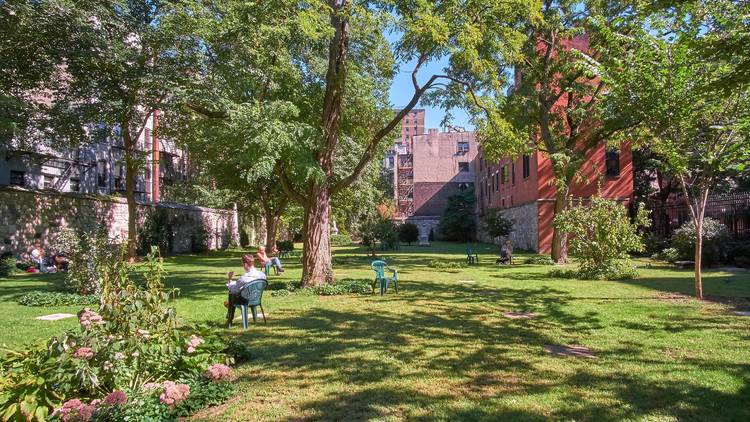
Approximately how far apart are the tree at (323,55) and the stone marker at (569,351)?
600 cm

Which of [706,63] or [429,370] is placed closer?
[429,370]

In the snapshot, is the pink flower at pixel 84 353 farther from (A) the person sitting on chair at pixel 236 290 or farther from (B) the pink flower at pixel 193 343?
(A) the person sitting on chair at pixel 236 290

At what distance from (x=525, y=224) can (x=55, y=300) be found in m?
25.3

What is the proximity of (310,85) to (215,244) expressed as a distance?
27.3 meters

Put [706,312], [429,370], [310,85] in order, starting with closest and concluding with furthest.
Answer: [429,370]
[706,312]
[310,85]

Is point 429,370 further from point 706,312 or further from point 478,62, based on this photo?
point 478,62

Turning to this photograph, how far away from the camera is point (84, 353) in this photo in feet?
12.5

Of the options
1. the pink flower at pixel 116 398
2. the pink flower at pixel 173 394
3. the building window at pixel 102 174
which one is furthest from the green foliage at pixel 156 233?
the pink flower at pixel 116 398

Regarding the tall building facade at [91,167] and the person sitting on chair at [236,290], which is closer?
the person sitting on chair at [236,290]

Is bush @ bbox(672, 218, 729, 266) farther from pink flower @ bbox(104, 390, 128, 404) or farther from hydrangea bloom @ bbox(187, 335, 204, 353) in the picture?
pink flower @ bbox(104, 390, 128, 404)

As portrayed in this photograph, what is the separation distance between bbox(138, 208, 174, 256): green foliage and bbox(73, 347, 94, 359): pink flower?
24.7m

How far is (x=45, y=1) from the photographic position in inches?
591

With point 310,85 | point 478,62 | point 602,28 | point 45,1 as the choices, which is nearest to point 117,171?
point 45,1

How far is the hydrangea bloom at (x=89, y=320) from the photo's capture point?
4098 millimetres
